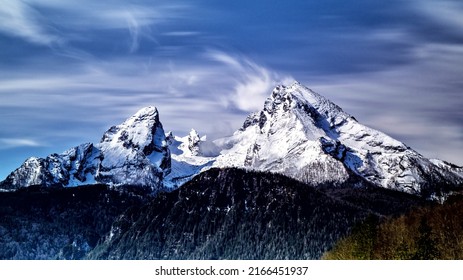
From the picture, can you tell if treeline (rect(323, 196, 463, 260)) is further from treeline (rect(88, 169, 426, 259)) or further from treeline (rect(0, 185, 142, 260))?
treeline (rect(0, 185, 142, 260))

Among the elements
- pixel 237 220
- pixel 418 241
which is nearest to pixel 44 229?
pixel 237 220

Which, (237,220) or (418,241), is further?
(237,220)

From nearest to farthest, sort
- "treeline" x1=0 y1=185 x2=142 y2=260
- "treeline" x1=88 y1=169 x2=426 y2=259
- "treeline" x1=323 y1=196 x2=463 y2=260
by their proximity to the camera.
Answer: "treeline" x1=323 y1=196 x2=463 y2=260 → "treeline" x1=88 y1=169 x2=426 y2=259 → "treeline" x1=0 y1=185 x2=142 y2=260

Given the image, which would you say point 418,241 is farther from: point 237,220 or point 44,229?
point 44,229

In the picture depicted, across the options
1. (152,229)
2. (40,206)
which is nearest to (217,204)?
(152,229)

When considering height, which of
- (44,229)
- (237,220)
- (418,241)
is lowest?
(418,241)

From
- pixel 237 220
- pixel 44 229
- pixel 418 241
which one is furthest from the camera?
pixel 44 229

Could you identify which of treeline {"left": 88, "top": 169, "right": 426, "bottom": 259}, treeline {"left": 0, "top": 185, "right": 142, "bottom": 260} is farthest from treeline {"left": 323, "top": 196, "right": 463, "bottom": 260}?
treeline {"left": 0, "top": 185, "right": 142, "bottom": 260}

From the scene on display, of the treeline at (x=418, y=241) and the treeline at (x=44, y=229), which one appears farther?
the treeline at (x=44, y=229)

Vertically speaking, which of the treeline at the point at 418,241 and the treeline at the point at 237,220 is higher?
the treeline at the point at 237,220

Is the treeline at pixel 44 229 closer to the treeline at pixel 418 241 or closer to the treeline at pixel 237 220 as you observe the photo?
the treeline at pixel 237 220

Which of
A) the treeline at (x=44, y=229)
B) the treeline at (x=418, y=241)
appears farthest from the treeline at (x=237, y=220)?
the treeline at (x=418, y=241)

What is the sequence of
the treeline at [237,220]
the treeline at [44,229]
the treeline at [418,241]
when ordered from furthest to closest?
the treeline at [44,229] < the treeline at [237,220] < the treeline at [418,241]

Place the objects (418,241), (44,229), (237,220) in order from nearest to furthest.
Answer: (418,241) → (237,220) → (44,229)
